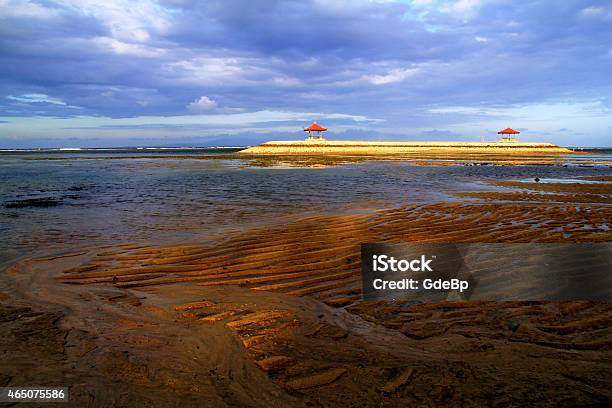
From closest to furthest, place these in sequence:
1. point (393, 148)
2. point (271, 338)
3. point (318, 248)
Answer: point (271, 338) < point (318, 248) < point (393, 148)

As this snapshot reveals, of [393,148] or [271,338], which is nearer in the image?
[271,338]

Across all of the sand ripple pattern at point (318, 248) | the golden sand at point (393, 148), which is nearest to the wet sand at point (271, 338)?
the sand ripple pattern at point (318, 248)

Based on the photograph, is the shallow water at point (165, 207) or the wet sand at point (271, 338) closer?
the wet sand at point (271, 338)

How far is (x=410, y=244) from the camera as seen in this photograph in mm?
9453

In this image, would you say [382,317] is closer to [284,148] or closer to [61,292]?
[61,292]

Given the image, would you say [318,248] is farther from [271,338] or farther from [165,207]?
[165,207]

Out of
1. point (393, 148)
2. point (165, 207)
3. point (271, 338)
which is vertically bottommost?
point (271, 338)

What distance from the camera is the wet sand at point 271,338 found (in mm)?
3852

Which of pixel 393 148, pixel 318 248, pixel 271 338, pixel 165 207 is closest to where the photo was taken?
pixel 271 338

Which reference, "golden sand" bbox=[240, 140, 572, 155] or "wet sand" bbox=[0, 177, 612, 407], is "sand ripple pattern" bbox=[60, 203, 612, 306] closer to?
"wet sand" bbox=[0, 177, 612, 407]

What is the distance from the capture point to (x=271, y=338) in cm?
498

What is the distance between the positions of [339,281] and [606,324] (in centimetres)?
385

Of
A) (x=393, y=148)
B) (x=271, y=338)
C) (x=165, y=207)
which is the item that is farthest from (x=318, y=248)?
(x=393, y=148)

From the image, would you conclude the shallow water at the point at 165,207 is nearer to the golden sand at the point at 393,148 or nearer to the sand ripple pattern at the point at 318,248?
the sand ripple pattern at the point at 318,248
